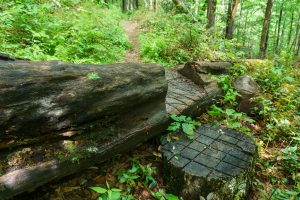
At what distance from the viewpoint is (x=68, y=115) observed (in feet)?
10.4

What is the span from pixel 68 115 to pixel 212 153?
2.20 metres

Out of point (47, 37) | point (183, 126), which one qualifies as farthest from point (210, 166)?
point (47, 37)

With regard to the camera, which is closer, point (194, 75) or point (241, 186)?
point (241, 186)

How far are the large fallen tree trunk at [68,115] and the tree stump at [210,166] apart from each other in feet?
2.00

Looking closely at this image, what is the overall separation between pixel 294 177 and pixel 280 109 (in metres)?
2.17

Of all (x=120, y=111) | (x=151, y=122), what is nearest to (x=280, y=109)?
(x=151, y=122)

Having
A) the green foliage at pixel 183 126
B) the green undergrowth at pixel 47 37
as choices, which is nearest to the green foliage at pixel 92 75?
the green foliage at pixel 183 126

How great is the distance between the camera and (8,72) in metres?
2.97

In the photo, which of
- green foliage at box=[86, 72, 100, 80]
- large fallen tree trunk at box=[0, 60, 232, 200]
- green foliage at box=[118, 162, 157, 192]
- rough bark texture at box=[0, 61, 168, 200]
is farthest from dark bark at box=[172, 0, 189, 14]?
green foliage at box=[118, 162, 157, 192]

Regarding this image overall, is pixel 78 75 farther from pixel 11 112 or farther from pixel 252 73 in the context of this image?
pixel 252 73

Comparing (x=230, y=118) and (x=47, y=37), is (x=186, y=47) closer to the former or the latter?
(x=230, y=118)

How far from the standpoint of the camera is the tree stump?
3.45 meters

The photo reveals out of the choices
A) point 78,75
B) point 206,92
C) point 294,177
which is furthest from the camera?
point 206,92

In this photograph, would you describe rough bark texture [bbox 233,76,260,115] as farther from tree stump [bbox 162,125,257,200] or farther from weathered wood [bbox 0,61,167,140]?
weathered wood [bbox 0,61,167,140]
